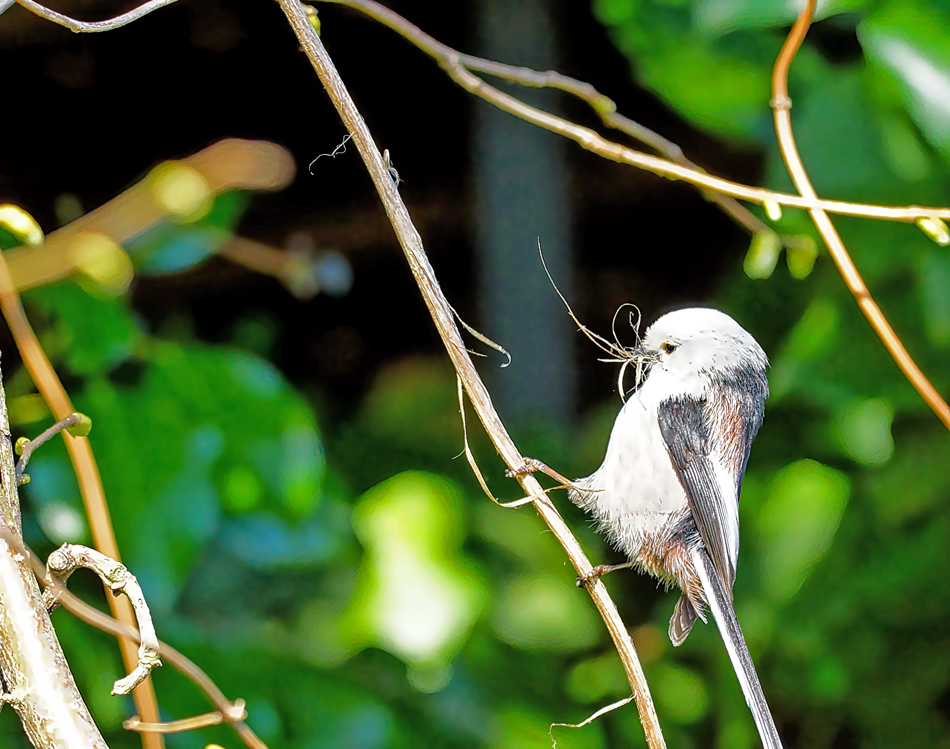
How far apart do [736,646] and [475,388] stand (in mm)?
100

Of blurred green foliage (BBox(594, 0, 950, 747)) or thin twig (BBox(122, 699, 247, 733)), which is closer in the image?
thin twig (BBox(122, 699, 247, 733))

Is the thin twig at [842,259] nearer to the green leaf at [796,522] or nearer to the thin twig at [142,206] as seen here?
the green leaf at [796,522]

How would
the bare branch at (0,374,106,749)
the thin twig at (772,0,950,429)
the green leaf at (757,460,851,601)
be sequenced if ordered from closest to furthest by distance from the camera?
the bare branch at (0,374,106,749)
the thin twig at (772,0,950,429)
the green leaf at (757,460,851,601)

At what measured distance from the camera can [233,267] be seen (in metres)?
0.90

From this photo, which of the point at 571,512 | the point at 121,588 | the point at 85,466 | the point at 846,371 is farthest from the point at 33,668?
the point at 846,371

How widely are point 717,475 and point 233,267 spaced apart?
2.23 ft

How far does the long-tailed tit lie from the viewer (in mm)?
284

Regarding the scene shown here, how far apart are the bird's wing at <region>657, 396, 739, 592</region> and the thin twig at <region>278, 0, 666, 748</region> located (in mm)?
49

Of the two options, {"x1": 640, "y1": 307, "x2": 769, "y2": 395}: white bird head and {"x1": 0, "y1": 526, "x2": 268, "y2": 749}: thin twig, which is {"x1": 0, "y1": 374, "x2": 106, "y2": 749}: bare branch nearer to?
{"x1": 0, "y1": 526, "x2": 268, "y2": 749}: thin twig

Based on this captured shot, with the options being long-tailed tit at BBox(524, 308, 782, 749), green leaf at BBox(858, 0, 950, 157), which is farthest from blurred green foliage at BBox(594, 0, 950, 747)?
long-tailed tit at BBox(524, 308, 782, 749)

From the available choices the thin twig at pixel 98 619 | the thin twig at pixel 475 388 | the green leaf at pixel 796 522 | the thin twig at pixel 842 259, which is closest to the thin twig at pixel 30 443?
the thin twig at pixel 98 619

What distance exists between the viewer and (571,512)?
0.71 m

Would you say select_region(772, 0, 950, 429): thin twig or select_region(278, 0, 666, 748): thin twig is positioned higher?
select_region(772, 0, 950, 429): thin twig

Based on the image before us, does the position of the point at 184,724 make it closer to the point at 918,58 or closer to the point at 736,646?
the point at 736,646
